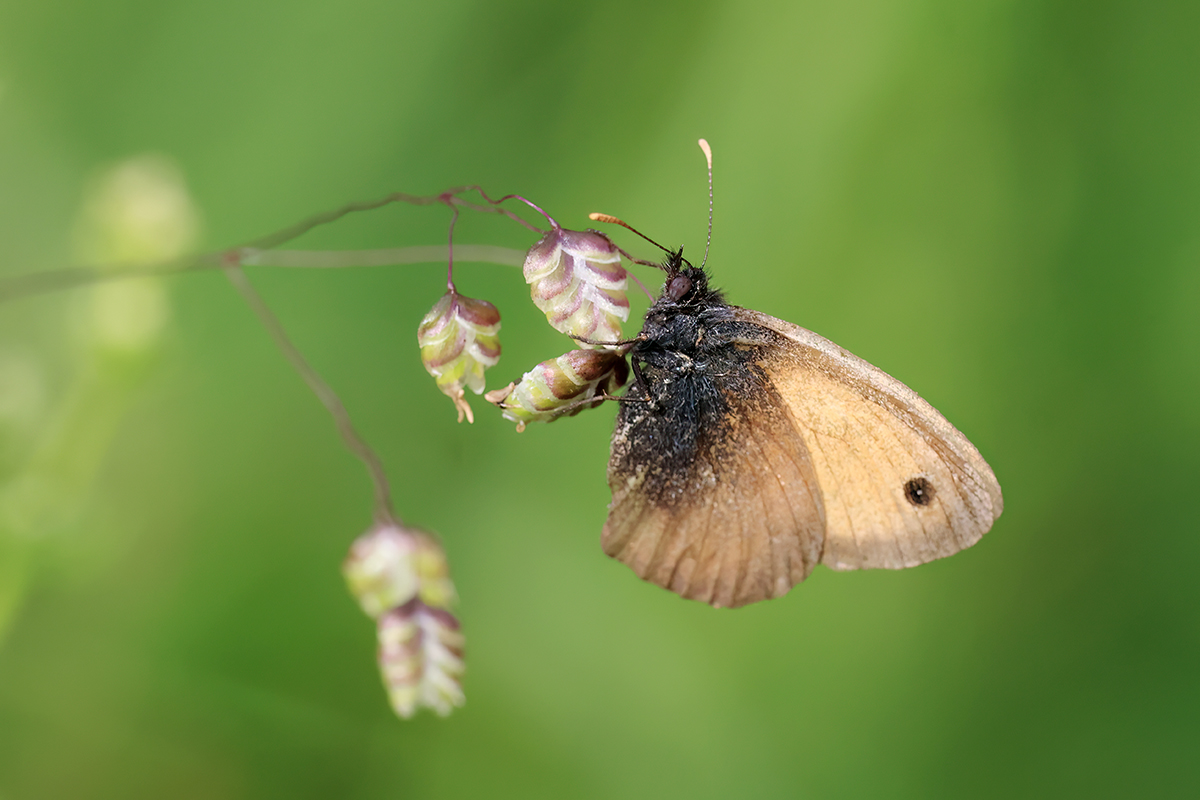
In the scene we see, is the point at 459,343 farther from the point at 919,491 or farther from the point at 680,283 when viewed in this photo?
the point at 919,491

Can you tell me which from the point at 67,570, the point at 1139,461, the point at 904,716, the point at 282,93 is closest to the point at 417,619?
the point at 67,570

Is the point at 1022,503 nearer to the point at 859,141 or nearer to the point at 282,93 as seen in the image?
the point at 859,141

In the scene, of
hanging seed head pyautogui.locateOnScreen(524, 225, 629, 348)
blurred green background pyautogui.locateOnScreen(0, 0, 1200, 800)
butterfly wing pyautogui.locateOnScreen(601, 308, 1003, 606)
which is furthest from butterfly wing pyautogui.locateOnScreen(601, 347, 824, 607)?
blurred green background pyautogui.locateOnScreen(0, 0, 1200, 800)

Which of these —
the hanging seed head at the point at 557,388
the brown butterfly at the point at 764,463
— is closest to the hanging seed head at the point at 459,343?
the hanging seed head at the point at 557,388

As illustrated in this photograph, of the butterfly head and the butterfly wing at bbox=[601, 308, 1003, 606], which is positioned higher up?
the butterfly head

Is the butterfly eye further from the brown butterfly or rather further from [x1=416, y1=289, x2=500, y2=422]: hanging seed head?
[x1=416, y1=289, x2=500, y2=422]: hanging seed head

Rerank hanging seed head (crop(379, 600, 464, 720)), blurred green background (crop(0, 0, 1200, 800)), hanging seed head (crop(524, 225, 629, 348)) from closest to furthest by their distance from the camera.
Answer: hanging seed head (crop(524, 225, 629, 348)) < hanging seed head (crop(379, 600, 464, 720)) < blurred green background (crop(0, 0, 1200, 800))

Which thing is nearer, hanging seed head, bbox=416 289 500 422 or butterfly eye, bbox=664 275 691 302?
hanging seed head, bbox=416 289 500 422
